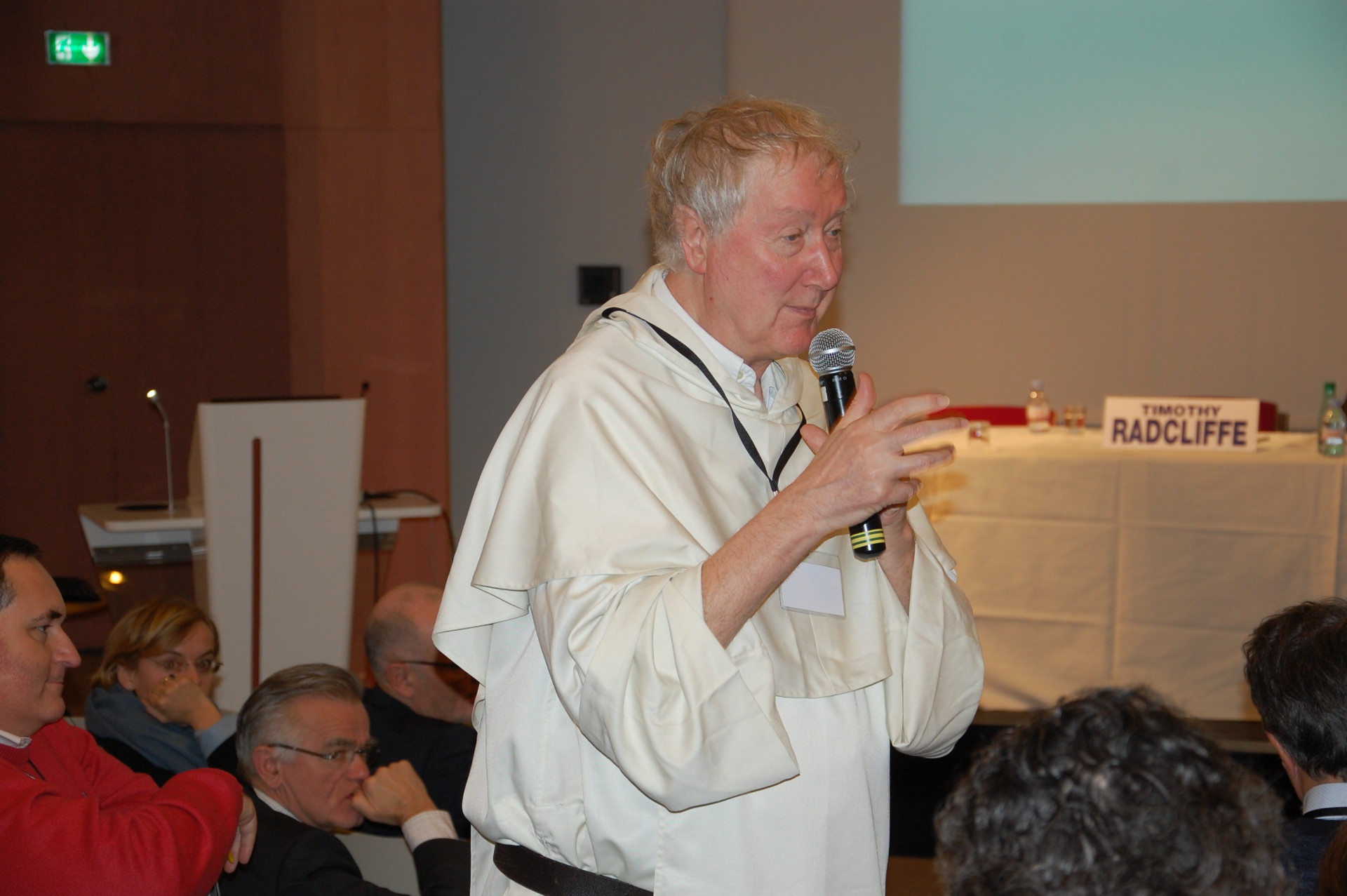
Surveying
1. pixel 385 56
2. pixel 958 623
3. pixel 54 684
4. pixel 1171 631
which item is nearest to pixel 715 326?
pixel 958 623

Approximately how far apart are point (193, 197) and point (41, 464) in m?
1.53

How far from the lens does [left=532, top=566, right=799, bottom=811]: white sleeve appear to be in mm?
1289

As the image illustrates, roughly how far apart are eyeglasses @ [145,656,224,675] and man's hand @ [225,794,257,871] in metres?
1.12

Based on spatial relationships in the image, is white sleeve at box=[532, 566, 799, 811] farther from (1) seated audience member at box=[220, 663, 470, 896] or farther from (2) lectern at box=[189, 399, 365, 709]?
(2) lectern at box=[189, 399, 365, 709]

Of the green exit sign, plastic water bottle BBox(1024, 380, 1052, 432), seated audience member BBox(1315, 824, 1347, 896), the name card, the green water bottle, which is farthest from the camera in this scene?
the green exit sign

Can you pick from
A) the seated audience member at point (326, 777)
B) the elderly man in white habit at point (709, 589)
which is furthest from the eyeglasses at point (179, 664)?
the elderly man in white habit at point (709, 589)

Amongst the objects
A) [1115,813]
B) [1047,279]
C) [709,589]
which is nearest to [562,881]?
[709,589]

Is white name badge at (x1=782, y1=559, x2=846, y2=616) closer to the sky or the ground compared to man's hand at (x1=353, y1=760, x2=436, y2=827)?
closer to the sky

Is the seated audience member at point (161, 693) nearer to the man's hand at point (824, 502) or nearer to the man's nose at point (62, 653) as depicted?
the man's nose at point (62, 653)

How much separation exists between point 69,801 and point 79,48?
16.8 ft

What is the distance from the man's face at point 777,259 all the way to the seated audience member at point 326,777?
3.91 ft

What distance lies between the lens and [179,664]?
2979 millimetres

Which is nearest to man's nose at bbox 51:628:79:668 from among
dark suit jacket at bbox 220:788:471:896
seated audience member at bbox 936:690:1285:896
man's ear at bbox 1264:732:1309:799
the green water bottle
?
dark suit jacket at bbox 220:788:471:896

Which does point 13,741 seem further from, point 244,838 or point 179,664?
point 179,664
